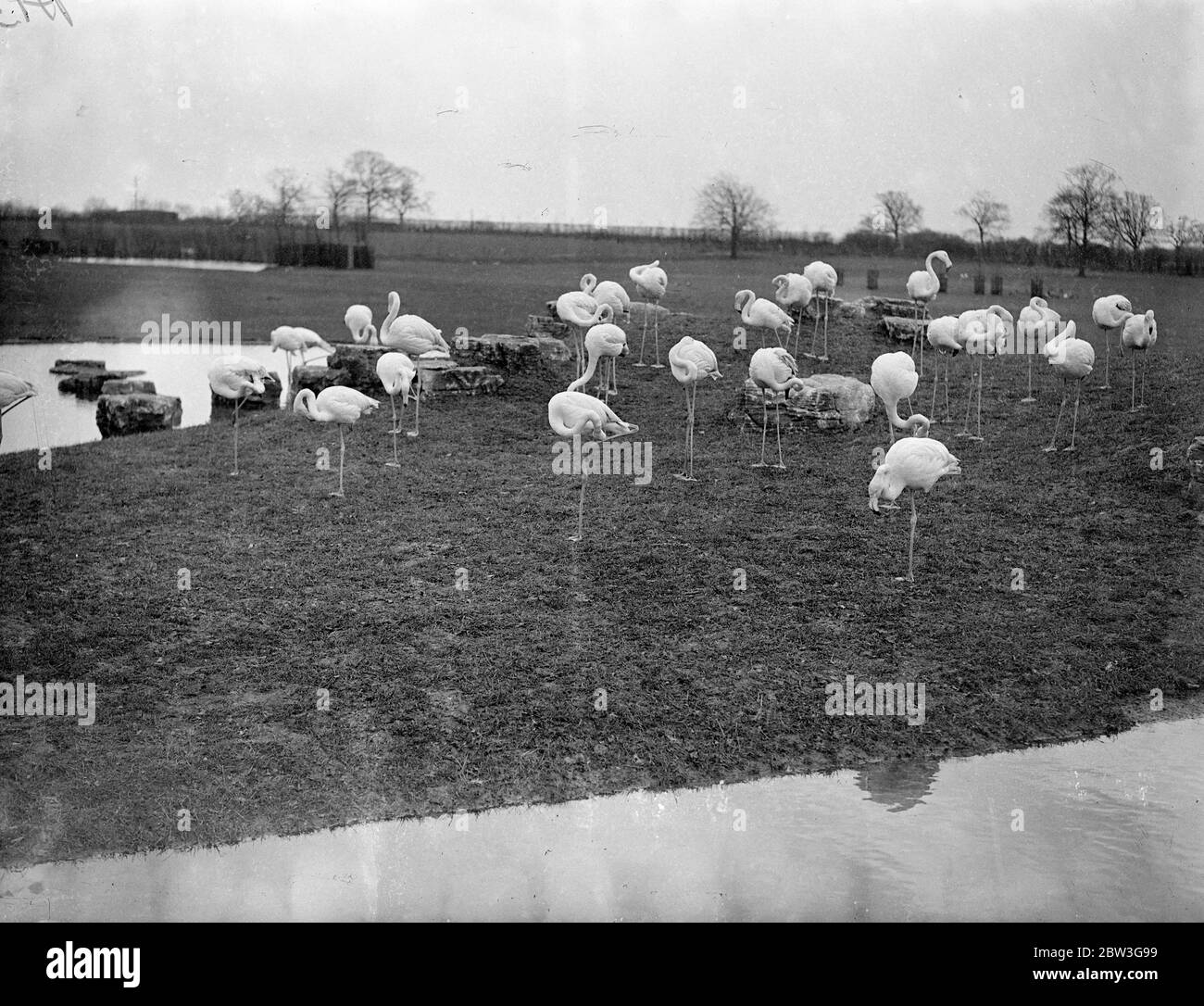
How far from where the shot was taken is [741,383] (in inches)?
597

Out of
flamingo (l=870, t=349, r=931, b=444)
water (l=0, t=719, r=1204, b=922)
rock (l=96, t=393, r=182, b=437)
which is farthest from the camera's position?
rock (l=96, t=393, r=182, b=437)

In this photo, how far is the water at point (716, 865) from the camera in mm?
5898

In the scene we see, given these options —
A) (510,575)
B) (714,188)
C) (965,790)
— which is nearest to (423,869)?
(965,790)

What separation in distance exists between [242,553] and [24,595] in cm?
174

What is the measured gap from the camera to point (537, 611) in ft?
30.0

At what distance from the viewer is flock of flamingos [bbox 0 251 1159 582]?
10.4 m

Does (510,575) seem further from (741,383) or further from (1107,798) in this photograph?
(741,383)

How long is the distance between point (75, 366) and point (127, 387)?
3021 mm

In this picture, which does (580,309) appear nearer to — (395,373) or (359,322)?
(395,373)

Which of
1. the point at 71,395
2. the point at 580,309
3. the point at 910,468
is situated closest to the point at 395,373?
the point at 580,309

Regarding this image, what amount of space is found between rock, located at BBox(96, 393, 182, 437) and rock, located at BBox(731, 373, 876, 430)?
293 inches

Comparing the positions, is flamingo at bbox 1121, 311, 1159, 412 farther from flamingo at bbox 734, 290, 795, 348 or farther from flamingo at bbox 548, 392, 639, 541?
flamingo at bbox 548, 392, 639, 541

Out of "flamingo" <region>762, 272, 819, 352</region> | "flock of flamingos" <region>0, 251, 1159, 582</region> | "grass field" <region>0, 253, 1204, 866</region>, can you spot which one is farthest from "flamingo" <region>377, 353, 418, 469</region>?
"flamingo" <region>762, 272, 819, 352</region>

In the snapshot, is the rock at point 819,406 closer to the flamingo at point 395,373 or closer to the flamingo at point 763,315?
the flamingo at point 763,315
